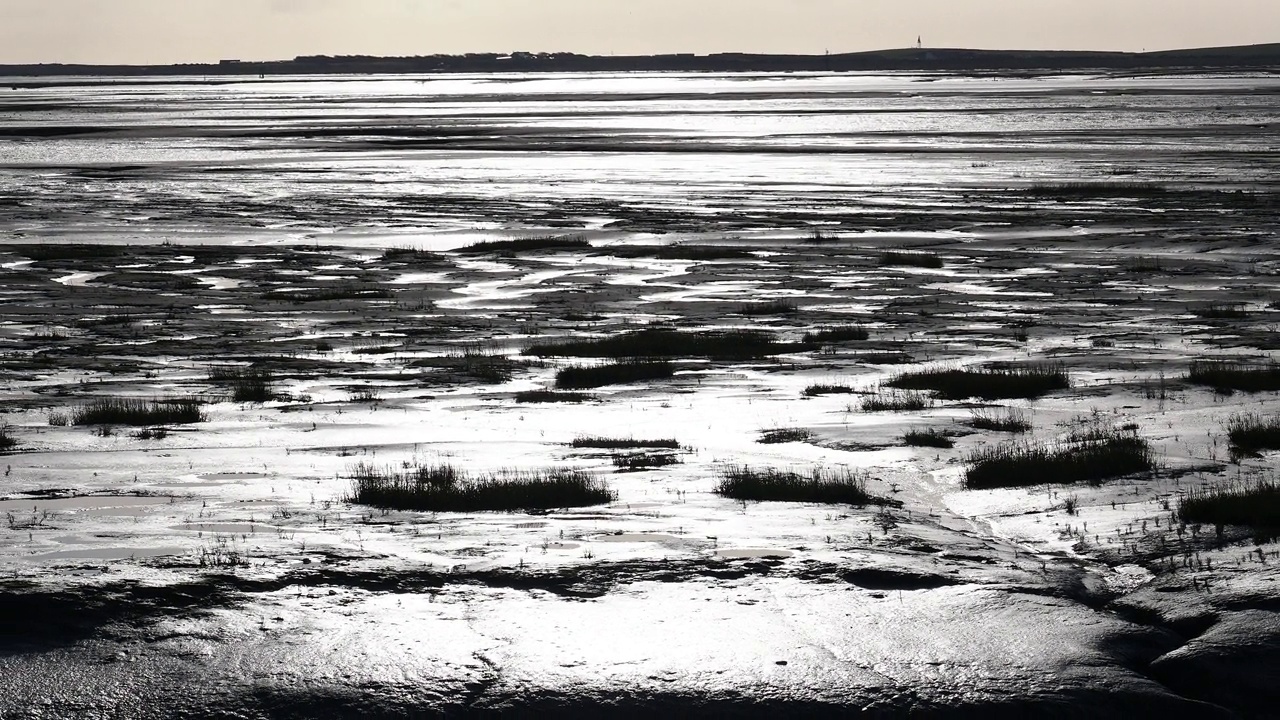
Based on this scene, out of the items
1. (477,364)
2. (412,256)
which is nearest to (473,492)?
(477,364)

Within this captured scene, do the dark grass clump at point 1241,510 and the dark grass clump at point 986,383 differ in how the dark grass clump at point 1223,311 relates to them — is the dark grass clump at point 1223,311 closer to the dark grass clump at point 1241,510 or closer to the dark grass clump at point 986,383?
the dark grass clump at point 986,383

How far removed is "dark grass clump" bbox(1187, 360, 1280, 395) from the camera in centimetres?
1698

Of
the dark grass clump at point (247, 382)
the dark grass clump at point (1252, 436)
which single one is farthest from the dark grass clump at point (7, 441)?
the dark grass clump at point (1252, 436)

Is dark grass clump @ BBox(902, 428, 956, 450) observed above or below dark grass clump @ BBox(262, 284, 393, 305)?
below

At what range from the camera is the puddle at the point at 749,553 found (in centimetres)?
1059

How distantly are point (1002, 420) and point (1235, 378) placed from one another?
3.39m

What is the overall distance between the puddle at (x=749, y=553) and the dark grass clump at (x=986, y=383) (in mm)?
7205

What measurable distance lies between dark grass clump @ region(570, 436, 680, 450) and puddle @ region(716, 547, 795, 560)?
4.06m

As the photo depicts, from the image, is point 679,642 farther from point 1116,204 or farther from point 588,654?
point 1116,204

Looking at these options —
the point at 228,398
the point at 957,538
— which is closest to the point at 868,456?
the point at 957,538

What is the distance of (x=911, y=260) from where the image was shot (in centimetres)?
3119

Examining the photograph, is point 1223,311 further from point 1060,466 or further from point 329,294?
point 329,294

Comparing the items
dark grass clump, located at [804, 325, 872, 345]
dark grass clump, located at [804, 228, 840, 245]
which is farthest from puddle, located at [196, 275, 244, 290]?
dark grass clump, located at [804, 228, 840, 245]

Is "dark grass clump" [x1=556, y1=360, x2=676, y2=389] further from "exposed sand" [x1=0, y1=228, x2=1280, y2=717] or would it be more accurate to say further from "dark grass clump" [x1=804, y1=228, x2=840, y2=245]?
"dark grass clump" [x1=804, y1=228, x2=840, y2=245]
